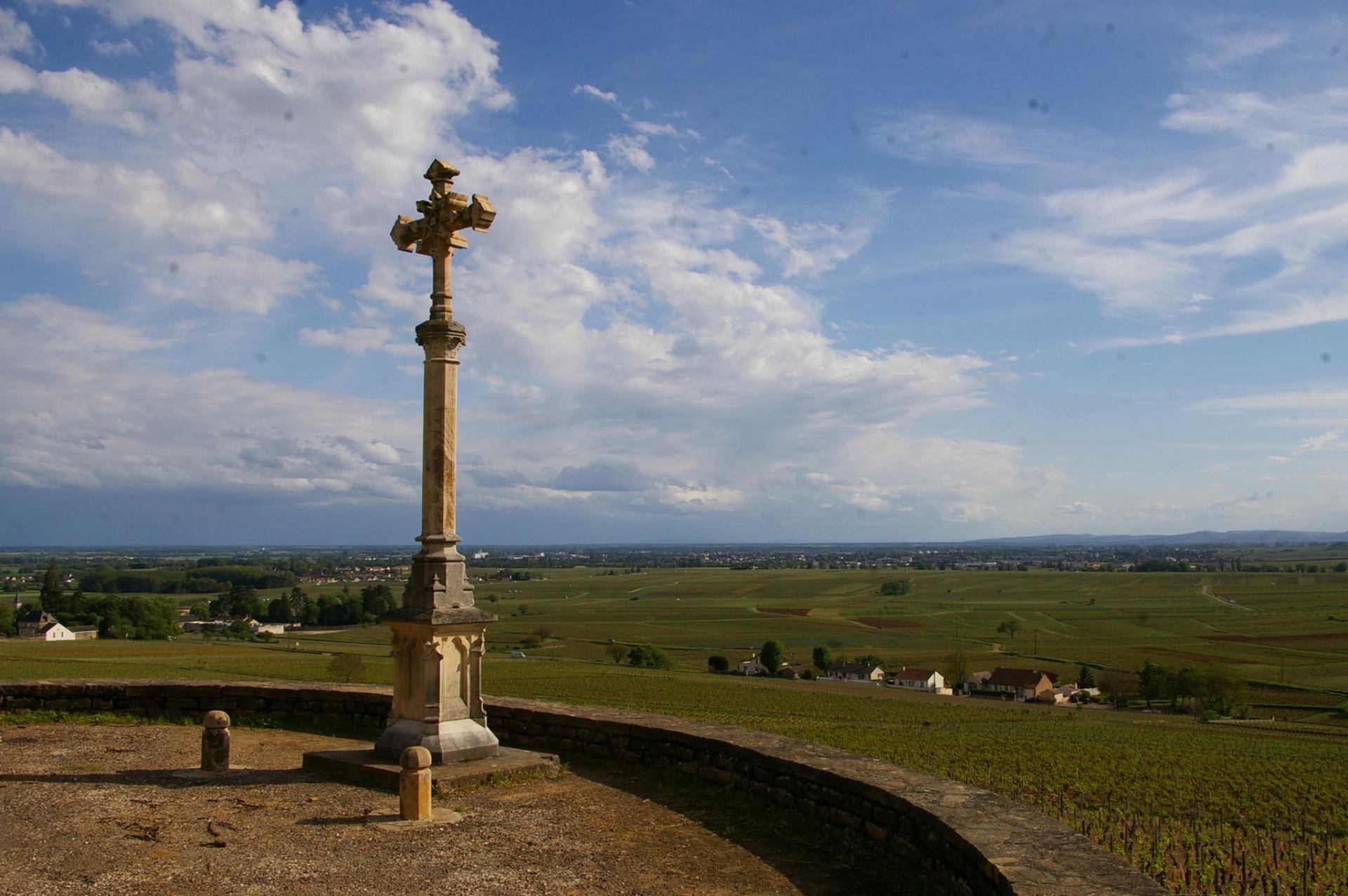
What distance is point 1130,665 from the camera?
6056 cm

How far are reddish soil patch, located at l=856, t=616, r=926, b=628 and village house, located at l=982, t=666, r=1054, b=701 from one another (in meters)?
38.9

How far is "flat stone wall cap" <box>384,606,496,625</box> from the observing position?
760cm

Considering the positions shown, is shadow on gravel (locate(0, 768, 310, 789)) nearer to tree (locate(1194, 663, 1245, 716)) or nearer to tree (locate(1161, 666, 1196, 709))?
tree (locate(1194, 663, 1245, 716))

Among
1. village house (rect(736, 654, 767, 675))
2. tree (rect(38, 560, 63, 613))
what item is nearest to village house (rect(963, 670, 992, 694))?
village house (rect(736, 654, 767, 675))

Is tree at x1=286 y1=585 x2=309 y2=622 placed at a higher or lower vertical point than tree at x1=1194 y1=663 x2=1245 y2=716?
higher

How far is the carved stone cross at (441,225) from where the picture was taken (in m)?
8.19

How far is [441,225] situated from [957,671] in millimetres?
55697

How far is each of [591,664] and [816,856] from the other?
4088cm

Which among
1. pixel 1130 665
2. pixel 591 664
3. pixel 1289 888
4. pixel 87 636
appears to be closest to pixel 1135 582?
pixel 1130 665

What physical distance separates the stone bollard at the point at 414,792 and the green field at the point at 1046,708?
479cm

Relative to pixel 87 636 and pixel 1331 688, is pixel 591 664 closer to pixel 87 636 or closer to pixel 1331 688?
pixel 87 636

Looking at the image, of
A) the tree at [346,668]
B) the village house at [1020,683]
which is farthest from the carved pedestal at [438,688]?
the village house at [1020,683]

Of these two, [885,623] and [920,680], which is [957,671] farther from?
[885,623]

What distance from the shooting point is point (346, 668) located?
90.3 ft
